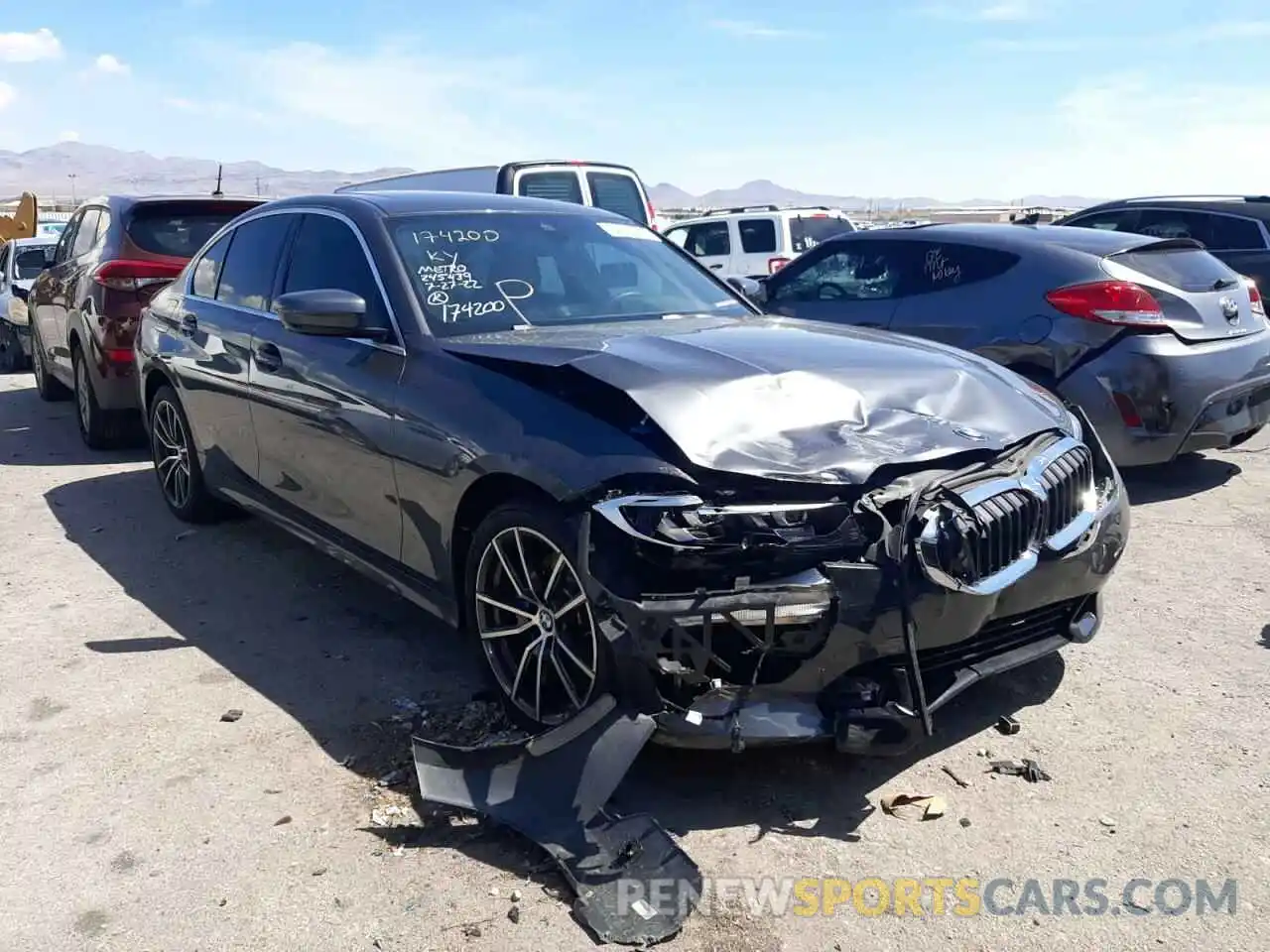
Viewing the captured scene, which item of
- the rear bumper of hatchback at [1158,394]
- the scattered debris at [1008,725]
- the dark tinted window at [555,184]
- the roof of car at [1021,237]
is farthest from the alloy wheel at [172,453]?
the dark tinted window at [555,184]

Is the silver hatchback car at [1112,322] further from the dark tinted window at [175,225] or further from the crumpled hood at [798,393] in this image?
the dark tinted window at [175,225]

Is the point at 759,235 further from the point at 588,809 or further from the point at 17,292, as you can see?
the point at 588,809

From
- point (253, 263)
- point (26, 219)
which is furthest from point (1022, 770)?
point (26, 219)

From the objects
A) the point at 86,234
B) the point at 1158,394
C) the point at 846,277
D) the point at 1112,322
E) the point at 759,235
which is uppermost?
the point at 86,234

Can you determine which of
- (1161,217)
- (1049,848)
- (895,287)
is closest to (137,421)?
(895,287)

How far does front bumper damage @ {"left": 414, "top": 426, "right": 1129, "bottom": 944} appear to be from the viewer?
9.78 feet

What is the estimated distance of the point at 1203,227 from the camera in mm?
11266

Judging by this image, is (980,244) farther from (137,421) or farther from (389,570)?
(137,421)

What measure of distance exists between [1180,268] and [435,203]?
4.38 meters

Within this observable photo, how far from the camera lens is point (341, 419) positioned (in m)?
4.27

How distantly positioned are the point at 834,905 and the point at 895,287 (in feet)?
16.6

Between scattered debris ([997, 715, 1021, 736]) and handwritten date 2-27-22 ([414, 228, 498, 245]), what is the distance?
2633 millimetres

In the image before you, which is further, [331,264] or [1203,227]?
[1203,227]

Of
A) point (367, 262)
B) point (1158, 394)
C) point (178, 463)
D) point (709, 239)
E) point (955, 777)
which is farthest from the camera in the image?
point (709, 239)
